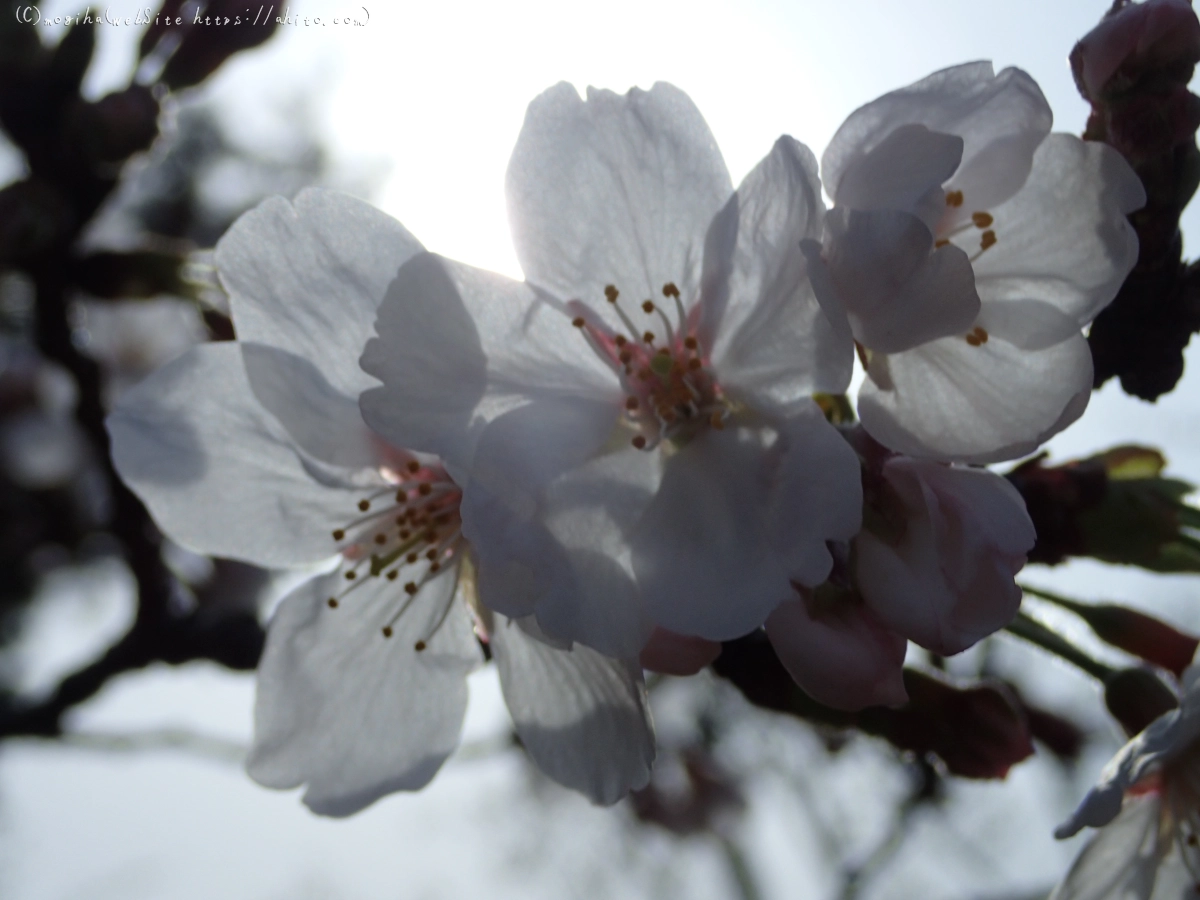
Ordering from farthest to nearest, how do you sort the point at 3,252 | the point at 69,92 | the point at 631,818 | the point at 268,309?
the point at 631,818, the point at 69,92, the point at 3,252, the point at 268,309

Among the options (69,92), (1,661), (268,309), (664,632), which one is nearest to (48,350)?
(69,92)

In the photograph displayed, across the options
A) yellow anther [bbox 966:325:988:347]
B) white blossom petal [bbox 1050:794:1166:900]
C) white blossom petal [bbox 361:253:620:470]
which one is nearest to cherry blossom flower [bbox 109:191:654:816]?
white blossom petal [bbox 361:253:620:470]

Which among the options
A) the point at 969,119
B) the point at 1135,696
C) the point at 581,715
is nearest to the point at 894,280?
the point at 969,119

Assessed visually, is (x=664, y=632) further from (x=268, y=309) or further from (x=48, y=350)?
(x=48, y=350)

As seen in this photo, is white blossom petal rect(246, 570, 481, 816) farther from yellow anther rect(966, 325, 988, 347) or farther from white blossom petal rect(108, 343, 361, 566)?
yellow anther rect(966, 325, 988, 347)

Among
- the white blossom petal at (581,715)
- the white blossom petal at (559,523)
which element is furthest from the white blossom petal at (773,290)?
the white blossom petal at (581,715)

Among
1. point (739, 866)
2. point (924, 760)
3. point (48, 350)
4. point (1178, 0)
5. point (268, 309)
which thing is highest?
point (1178, 0)

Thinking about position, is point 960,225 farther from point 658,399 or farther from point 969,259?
point 658,399
